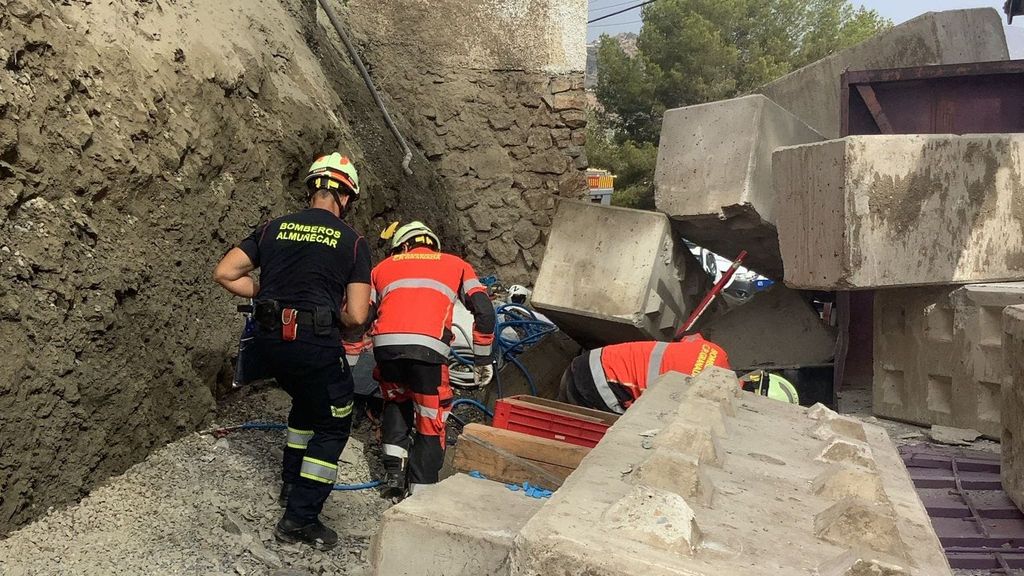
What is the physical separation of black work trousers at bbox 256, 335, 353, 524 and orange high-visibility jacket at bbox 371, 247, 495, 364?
0.58 meters

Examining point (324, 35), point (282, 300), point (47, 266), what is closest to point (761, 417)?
point (282, 300)

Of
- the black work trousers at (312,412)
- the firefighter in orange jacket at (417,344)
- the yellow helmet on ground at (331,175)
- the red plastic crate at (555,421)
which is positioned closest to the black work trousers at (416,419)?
the firefighter in orange jacket at (417,344)

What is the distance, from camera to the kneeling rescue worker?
12.3ft

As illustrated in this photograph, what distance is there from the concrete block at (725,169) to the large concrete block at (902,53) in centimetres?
233

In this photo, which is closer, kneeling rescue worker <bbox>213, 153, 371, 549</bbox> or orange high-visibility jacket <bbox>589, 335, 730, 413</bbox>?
kneeling rescue worker <bbox>213, 153, 371, 549</bbox>

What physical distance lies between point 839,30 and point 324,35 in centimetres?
2330

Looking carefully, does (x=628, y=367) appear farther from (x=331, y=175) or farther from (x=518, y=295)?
(x=518, y=295)

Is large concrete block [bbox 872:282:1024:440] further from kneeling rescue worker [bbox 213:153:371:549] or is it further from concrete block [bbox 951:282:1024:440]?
kneeling rescue worker [bbox 213:153:371:549]

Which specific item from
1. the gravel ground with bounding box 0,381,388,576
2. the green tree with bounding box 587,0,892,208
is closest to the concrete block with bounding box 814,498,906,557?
the gravel ground with bounding box 0,381,388,576

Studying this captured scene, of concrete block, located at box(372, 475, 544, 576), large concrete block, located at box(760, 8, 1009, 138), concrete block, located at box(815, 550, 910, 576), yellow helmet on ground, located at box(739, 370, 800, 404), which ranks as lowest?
concrete block, located at box(372, 475, 544, 576)

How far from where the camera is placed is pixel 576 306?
599 cm

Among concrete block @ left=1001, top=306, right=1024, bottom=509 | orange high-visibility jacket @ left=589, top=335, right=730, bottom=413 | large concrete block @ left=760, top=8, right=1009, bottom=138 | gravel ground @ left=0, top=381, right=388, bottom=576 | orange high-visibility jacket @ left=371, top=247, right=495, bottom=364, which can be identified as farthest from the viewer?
large concrete block @ left=760, top=8, right=1009, bottom=138

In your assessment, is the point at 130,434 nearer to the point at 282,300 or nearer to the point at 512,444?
the point at 282,300

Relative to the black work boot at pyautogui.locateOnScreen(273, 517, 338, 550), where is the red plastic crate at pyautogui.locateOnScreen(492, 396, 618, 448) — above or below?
above
